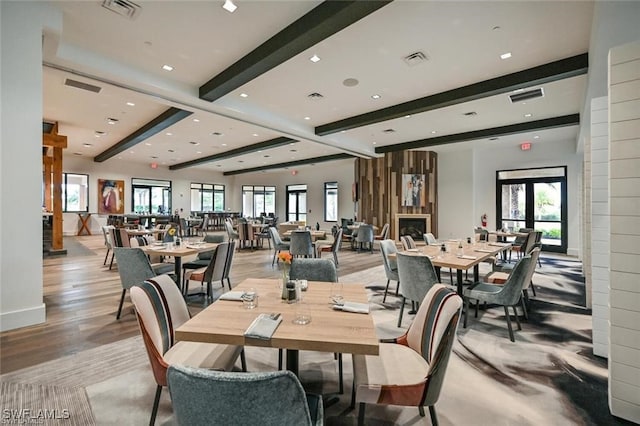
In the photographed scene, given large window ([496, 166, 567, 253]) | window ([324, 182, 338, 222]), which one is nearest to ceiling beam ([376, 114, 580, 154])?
large window ([496, 166, 567, 253])

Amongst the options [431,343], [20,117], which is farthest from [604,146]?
[20,117]

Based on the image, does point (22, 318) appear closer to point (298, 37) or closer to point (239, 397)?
point (239, 397)

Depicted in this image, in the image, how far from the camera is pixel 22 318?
10.7ft

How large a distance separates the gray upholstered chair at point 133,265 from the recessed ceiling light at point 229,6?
2776 millimetres

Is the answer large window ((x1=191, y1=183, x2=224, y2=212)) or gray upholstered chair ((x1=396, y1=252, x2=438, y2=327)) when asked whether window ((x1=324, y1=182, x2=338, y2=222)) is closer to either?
large window ((x1=191, y1=183, x2=224, y2=212))

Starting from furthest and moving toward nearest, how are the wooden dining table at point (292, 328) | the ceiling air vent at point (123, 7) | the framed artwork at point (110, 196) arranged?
the framed artwork at point (110, 196), the ceiling air vent at point (123, 7), the wooden dining table at point (292, 328)

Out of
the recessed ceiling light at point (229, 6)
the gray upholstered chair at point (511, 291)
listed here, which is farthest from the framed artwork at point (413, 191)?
the recessed ceiling light at point (229, 6)

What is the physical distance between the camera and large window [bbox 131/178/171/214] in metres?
15.2

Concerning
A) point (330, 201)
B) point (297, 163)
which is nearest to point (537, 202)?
point (330, 201)

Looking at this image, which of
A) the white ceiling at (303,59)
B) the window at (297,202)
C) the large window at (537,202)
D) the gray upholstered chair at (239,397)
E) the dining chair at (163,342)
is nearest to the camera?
the gray upholstered chair at (239,397)

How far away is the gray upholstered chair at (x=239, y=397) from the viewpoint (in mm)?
861

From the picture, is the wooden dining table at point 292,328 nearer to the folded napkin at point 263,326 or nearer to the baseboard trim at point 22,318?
the folded napkin at point 263,326

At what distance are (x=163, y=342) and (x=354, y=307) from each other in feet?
3.81

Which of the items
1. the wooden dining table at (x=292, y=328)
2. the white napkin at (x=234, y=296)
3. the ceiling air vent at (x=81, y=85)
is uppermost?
the ceiling air vent at (x=81, y=85)
